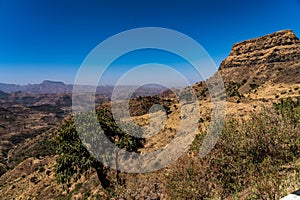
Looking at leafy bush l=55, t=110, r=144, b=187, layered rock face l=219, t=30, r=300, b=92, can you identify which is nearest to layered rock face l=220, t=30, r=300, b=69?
layered rock face l=219, t=30, r=300, b=92

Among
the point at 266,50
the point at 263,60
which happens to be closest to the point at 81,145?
the point at 263,60

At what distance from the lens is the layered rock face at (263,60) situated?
388 ft

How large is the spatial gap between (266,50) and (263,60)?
962 cm

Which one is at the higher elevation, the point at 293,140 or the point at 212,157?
the point at 293,140

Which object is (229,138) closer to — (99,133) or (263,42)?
(99,133)

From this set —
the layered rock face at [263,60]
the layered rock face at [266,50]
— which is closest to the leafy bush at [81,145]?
the layered rock face at [263,60]

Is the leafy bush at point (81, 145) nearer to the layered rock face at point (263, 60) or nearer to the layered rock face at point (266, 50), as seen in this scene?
the layered rock face at point (263, 60)

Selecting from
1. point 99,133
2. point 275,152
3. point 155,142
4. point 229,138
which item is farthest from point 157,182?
point 155,142

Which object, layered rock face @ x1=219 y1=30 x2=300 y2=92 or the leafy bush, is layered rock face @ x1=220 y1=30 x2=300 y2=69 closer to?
layered rock face @ x1=219 y1=30 x2=300 y2=92

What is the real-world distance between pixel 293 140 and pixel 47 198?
46230mm

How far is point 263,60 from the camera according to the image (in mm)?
141750

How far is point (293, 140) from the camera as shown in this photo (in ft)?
37.2

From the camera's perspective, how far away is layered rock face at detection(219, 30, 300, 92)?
118 m

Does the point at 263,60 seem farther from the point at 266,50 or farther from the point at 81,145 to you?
the point at 81,145
